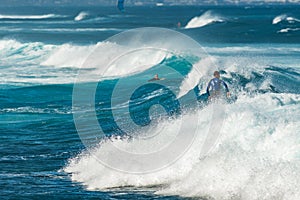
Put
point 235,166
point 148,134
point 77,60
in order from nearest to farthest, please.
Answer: point 235,166
point 148,134
point 77,60

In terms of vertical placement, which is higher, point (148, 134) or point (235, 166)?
point (235, 166)

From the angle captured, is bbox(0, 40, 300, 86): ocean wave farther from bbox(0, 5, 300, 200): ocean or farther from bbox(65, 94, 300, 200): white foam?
bbox(65, 94, 300, 200): white foam

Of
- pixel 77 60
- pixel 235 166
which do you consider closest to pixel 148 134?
pixel 235 166

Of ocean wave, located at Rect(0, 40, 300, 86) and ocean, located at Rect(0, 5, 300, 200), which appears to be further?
ocean wave, located at Rect(0, 40, 300, 86)

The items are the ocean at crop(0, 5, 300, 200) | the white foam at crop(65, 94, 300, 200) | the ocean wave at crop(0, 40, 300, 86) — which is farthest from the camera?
the ocean wave at crop(0, 40, 300, 86)

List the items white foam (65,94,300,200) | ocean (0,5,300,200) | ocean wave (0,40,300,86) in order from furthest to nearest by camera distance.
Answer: ocean wave (0,40,300,86)
ocean (0,5,300,200)
white foam (65,94,300,200)

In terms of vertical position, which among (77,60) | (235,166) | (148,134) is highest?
(235,166)

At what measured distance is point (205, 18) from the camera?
4345 inches

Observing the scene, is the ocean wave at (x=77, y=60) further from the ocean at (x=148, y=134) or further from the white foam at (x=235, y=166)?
the white foam at (x=235, y=166)

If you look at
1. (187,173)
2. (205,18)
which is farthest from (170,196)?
(205,18)

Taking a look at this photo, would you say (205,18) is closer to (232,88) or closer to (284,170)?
(232,88)

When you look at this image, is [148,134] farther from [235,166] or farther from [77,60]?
[77,60]

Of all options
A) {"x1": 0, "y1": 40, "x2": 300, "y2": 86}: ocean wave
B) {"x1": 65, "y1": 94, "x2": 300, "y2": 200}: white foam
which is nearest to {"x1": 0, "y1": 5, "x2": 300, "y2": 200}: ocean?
{"x1": 65, "y1": 94, "x2": 300, "y2": 200}: white foam

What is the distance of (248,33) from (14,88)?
4761 centimetres
